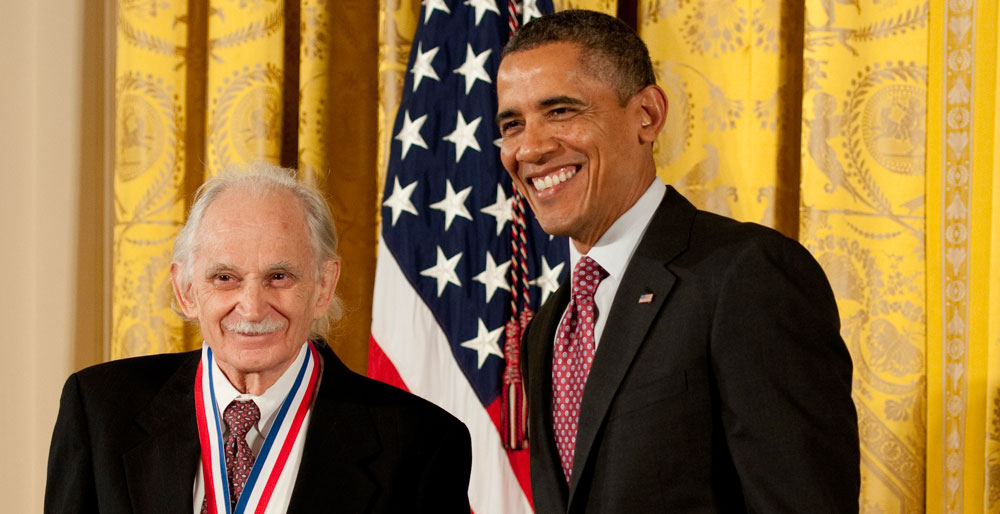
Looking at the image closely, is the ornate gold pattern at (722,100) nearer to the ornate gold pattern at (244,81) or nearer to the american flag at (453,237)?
the american flag at (453,237)

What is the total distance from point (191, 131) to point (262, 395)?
219 centimetres

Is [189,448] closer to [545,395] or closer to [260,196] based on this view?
[260,196]

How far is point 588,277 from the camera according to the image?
1.95 metres

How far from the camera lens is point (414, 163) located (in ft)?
10.7

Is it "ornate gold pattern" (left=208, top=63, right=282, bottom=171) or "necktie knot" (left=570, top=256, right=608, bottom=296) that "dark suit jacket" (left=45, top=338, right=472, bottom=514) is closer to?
"necktie knot" (left=570, top=256, right=608, bottom=296)

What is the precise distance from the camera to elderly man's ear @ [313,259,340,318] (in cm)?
190

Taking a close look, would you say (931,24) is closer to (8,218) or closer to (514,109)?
(514,109)

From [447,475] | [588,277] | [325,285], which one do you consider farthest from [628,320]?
[325,285]

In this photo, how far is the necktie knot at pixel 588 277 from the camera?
6.39ft

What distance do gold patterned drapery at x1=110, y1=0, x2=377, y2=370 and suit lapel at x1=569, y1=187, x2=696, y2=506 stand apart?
1970mm

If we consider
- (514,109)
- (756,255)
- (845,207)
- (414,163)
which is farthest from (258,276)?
(845,207)

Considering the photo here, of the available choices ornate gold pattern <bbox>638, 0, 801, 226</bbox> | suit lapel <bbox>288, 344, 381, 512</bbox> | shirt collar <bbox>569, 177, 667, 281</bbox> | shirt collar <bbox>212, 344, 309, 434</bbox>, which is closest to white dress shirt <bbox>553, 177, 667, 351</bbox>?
shirt collar <bbox>569, 177, 667, 281</bbox>

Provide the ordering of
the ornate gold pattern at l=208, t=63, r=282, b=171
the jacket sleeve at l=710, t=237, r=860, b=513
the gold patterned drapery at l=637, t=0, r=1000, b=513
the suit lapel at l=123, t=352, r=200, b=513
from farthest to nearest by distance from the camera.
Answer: the ornate gold pattern at l=208, t=63, r=282, b=171, the gold patterned drapery at l=637, t=0, r=1000, b=513, the suit lapel at l=123, t=352, r=200, b=513, the jacket sleeve at l=710, t=237, r=860, b=513

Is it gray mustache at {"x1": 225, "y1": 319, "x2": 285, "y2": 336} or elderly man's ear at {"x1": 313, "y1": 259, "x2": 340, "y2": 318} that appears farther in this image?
elderly man's ear at {"x1": 313, "y1": 259, "x2": 340, "y2": 318}
